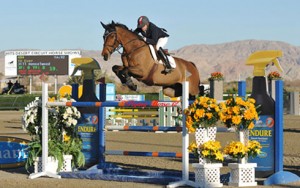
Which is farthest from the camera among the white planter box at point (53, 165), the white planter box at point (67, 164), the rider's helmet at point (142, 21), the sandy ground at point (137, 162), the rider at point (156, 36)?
the rider at point (156, 36)

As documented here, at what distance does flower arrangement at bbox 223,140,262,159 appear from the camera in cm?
804

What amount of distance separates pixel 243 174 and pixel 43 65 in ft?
155

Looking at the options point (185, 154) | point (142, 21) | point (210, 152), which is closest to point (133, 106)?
point (185, 154)

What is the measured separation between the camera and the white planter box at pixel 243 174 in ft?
26.6

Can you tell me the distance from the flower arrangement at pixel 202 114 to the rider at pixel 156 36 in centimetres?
304

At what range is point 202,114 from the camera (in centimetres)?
816

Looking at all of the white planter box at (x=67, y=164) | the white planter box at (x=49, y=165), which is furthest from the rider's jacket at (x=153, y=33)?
the white planter box at (x=49, y=165)

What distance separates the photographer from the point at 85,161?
1034cm

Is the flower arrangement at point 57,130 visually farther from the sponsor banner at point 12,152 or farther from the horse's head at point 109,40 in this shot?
the horse's head at point 109,40

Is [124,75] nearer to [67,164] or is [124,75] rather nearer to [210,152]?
[67,164]

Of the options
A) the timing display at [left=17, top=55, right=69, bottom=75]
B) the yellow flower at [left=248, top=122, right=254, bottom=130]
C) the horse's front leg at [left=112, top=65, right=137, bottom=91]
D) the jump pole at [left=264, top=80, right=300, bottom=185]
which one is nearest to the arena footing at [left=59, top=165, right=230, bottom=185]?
the jump pole at [left=264, top=80, right=300, bottom=185]

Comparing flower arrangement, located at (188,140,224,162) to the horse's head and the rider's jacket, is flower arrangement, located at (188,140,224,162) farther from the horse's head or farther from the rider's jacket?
the rider's jacket

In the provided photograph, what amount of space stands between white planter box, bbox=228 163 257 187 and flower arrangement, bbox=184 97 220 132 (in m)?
0.59

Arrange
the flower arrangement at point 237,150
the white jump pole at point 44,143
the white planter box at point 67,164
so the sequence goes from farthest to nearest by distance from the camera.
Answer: the white planter box at point 67,164
the white jump pole at point 44,143
the flower arrangement at point 237,150
